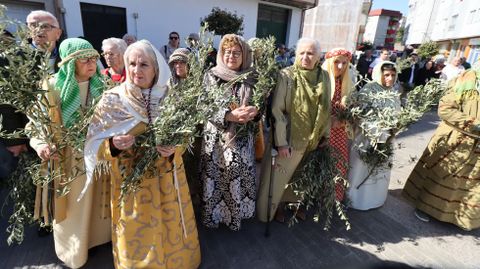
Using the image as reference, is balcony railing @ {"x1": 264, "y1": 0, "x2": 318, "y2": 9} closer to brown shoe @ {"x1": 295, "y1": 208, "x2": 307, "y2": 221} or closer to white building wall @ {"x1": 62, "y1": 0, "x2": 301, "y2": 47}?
white building wall @ {"x1": 62, "y1": 0, "x2": 301, "y2": 47}

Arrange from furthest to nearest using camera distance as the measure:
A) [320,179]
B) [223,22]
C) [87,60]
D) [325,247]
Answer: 1. [223,22]
2. [325,247]
3. [320,179]
4. [87,60]

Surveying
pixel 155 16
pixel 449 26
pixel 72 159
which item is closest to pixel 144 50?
pixel 72 159

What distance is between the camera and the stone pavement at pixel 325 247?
103 inches

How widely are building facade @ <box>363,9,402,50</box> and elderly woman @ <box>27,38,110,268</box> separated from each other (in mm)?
54868

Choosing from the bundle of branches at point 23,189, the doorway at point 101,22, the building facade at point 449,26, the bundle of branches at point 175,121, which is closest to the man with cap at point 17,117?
the bundle of branches at point 23,189

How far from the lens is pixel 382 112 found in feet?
9.61

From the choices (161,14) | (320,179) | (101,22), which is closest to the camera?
(320,179)

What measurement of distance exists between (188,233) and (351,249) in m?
1.72

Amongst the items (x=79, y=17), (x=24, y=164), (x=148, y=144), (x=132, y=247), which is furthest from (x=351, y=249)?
(x=79, y=17)

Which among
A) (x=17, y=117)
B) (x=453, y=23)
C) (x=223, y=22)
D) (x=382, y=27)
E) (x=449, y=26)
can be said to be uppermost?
(x=382, y=27)

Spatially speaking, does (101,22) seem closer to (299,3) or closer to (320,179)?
(299,3)

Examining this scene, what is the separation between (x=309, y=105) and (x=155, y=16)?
8.89 m

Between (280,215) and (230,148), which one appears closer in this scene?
(230,148)

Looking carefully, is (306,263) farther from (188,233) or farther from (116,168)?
(116,168)
